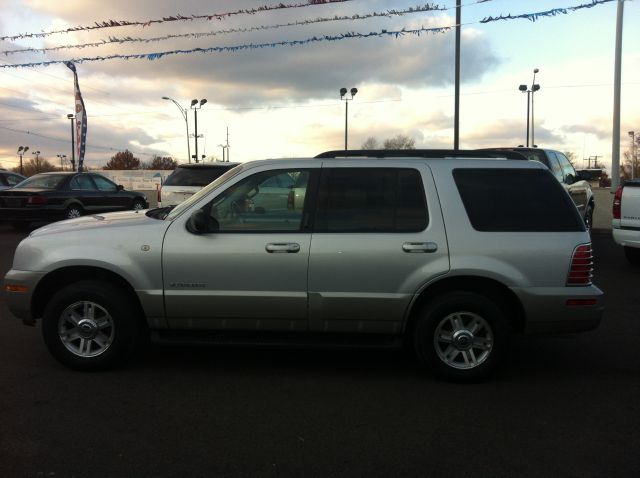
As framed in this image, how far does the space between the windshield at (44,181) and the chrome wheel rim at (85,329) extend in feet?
36.2

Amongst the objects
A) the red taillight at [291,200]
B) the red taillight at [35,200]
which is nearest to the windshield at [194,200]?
the red taillight at [291,200]

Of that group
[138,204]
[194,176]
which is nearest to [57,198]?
[138,204]

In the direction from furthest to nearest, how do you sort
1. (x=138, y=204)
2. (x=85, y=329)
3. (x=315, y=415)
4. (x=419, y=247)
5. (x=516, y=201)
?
(x=138, y=204) < (x=85, y=329) < (x=516, y=201) < (x=419, y=247) < (x=315, y=415)

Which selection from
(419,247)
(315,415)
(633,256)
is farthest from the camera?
(633,256)

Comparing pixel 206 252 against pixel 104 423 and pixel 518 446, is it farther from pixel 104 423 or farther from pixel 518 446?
pixel 518 446

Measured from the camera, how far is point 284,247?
4.33m

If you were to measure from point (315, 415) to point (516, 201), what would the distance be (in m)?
2.26

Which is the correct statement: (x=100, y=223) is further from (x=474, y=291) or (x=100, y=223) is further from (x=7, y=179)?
(x=7, y=179)

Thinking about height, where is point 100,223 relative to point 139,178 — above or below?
below

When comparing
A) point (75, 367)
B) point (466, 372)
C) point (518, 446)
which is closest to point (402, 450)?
point (518, 446)

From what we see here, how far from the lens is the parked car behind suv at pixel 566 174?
10992mm

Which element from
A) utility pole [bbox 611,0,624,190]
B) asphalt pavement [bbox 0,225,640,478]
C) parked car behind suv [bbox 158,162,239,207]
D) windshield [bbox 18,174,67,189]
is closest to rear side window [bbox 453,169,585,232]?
asphalt pavement [bbox 0,225,640,478]

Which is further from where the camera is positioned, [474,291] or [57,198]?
[57,198]

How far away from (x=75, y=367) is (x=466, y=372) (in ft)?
10.3
